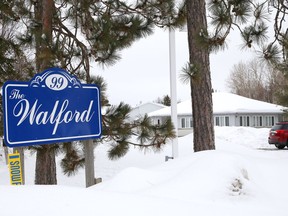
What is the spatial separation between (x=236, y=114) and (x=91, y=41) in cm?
2957

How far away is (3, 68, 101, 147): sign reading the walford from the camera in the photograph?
3537 mm

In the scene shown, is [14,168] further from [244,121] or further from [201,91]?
[244,121]

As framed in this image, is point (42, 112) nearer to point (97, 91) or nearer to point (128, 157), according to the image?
point (97, 91)

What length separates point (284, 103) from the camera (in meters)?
8.40

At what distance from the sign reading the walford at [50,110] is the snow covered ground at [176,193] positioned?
22.6 inches

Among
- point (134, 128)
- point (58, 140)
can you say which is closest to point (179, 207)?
point (58, 140)

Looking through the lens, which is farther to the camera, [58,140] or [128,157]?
[128,157]

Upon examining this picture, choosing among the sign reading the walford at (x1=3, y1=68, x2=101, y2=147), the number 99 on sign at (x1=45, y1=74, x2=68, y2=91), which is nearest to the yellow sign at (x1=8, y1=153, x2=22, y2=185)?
the sign reading the walford at (x1=3, y1=68, x2=101, y2=147)

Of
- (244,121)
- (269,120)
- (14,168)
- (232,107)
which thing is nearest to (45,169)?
(14,168)

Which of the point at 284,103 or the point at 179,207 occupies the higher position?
the point at 284,103

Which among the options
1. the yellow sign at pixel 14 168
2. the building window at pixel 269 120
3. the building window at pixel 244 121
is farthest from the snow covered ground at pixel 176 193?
the building window at pixel 269 120

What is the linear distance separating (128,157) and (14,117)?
1192 cm

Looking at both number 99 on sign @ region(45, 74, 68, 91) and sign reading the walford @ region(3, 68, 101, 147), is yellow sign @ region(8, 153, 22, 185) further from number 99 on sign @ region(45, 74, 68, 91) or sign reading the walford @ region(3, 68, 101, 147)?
number 99 on sign @ region(45, 74, 68, 91)

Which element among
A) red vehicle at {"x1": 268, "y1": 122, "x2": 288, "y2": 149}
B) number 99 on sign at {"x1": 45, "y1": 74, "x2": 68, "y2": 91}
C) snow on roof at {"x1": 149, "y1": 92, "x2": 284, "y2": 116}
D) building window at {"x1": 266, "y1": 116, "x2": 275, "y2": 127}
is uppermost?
snow on roof at {"x1": 149, "y1": 92, "x2": 284, "y2": 116}
